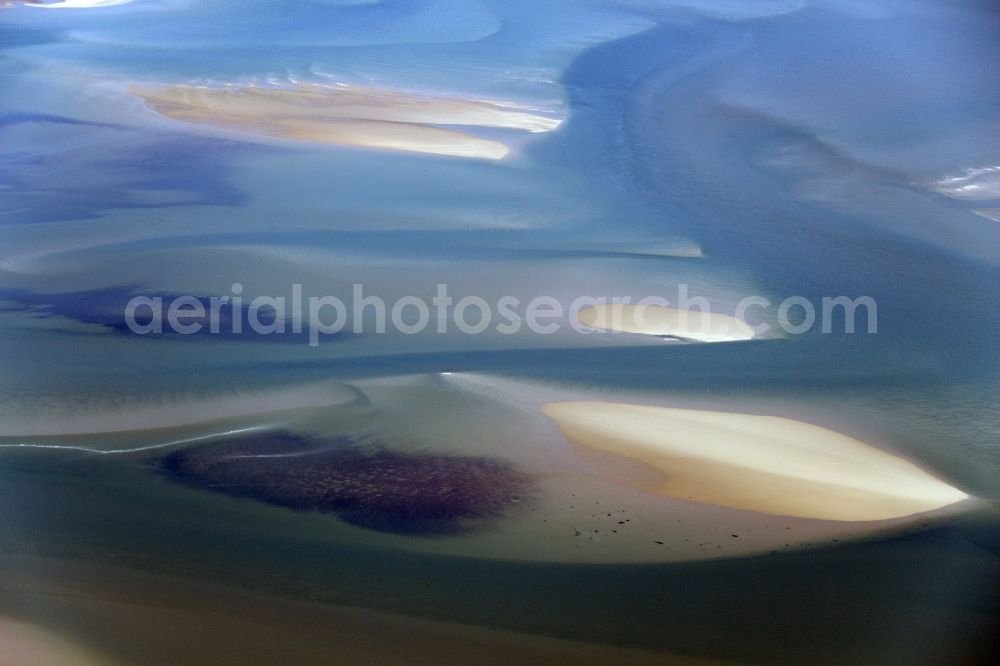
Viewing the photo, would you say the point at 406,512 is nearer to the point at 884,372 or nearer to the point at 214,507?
the point at 214,507

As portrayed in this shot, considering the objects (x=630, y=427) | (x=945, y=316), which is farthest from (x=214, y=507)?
(x=945, y=316)

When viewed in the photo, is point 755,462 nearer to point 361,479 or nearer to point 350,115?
point 361,479

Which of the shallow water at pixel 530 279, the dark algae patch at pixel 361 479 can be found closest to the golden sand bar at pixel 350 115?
the shallow water at pixel 530 279

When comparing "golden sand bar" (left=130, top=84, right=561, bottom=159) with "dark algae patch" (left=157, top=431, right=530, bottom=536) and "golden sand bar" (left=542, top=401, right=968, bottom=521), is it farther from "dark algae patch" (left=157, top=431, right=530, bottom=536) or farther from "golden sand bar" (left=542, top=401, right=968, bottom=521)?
"dark algae patch" (left=157, top=431, right=530, bottom=536)

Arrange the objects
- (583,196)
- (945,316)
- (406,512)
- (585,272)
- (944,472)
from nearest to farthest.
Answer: (406,512), (944,472), (945,316), (585,272), (583,196)

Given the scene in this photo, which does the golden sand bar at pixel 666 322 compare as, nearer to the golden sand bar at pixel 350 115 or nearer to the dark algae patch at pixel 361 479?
the dark algae patch at pixel 361 479

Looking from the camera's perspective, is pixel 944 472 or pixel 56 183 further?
pixel 56 183
